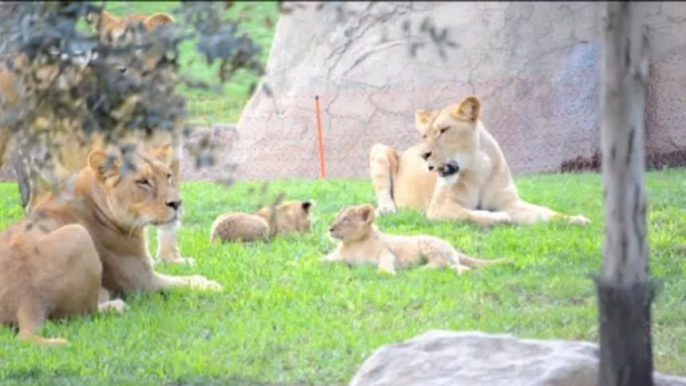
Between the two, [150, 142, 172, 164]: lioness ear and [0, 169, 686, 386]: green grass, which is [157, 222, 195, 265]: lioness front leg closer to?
[0, 169, 686, 386]: green grass

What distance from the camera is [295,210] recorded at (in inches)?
428

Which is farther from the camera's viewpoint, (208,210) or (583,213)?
(208,210)

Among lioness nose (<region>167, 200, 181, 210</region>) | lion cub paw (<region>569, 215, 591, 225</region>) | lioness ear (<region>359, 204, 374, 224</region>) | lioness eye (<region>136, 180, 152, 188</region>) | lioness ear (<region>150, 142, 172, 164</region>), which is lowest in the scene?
lion cub paw (<region>569, 215, 591, 225</region>)

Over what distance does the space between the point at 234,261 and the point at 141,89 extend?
5.35 m

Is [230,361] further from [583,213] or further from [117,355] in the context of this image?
[583,213]

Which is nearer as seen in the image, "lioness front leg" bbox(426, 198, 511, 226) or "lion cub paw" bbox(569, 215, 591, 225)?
"lion cub paw" bbox(569, 215, 591, 225)

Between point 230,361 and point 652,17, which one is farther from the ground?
point 652,17

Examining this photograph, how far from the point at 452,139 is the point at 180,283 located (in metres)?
3.18

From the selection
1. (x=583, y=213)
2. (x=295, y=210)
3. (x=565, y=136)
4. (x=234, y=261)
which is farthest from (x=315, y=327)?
(x=565, y=136)

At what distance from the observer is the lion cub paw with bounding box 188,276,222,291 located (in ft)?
29.2

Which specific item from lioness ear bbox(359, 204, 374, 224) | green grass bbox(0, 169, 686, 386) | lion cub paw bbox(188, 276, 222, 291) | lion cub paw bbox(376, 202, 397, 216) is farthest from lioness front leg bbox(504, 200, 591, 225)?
lion cub paw bbox(188, 276, 222, 291)

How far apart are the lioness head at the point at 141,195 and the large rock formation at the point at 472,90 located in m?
6.96

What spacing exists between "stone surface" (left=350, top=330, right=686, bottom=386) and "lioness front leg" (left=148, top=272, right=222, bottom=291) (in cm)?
271

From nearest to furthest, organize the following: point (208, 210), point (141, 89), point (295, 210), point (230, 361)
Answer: point (141, 89) → point (230, 361) → point (295, 210) → point (208, 210)
